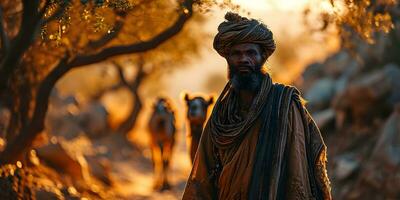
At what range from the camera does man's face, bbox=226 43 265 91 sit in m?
5.52

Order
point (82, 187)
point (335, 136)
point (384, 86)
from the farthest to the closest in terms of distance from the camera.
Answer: point (335, 136) < point (384, 86) < point (82, 187)

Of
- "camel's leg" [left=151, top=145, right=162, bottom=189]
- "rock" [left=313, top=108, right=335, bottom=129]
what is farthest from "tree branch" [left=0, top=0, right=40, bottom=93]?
"rock" [left=313, top=108, right=335, bottom=129]

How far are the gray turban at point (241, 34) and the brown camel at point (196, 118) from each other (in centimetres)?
585

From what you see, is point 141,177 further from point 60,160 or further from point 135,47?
point 135,47

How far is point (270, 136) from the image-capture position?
5375mm

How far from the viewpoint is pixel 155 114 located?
17.3 m

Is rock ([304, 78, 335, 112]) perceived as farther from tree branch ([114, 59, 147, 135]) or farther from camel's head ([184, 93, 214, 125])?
camel's head ([184, 93, 214, 125])

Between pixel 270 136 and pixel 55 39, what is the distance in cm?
266

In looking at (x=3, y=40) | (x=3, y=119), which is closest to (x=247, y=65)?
(x=3, y=40)

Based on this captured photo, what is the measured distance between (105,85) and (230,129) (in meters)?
32.1

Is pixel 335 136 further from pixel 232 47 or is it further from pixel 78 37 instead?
pixel 232 47

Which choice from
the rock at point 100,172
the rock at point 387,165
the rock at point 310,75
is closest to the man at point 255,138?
the rock at point 387,165

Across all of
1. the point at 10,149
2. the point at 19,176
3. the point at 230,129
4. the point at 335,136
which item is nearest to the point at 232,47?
the point at 230,129

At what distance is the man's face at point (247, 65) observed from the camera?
5516 mm
